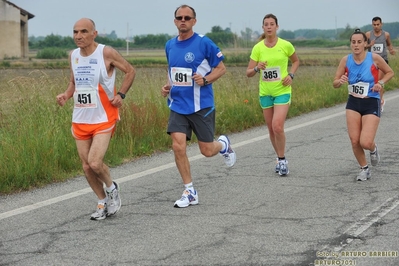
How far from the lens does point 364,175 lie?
28.6 ft

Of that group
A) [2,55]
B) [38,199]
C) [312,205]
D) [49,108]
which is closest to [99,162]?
[38,199]

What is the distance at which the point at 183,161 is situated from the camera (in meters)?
7.63

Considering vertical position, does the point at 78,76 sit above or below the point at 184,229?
above

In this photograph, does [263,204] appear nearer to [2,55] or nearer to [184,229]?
[184,229]

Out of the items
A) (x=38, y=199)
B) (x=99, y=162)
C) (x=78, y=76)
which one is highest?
(x=78, y=76)

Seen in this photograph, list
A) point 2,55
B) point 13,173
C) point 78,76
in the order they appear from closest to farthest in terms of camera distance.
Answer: point 78,76 < point 13,173 < point 2,55

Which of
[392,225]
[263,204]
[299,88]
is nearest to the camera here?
[392,225]

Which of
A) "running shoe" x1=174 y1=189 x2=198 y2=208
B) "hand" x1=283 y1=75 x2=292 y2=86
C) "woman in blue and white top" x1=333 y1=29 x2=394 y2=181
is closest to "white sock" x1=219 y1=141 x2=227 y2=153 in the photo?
"running shoe" x1=174 y1=189 x2=198 y2=208

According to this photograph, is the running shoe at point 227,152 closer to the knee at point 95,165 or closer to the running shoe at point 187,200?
the running shoe at point 187,200

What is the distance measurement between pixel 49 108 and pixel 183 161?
14.4 feet

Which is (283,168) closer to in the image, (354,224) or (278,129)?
(278,129)

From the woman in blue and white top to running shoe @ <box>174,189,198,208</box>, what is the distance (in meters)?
2.05

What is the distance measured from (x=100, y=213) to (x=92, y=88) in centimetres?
108

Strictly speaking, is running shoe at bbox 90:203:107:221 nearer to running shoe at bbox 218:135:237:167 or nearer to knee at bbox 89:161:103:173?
knee at bbox 89:161:103:173
